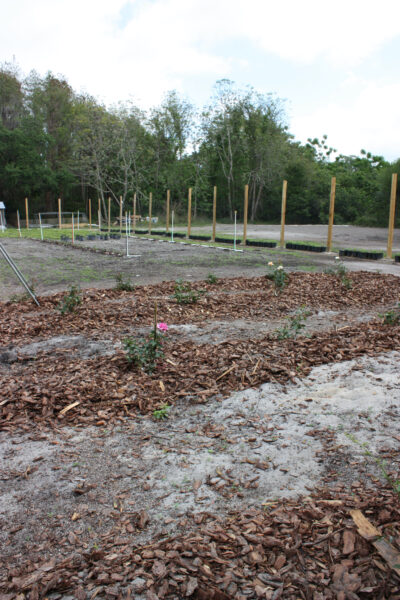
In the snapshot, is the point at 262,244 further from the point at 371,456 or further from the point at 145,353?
the point at 371,456

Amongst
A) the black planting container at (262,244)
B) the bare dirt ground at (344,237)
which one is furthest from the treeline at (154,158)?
the black planting container at (262,244)

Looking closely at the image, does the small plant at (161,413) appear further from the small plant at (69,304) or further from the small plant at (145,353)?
the small plant at (69,304)

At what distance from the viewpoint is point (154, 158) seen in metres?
40.2

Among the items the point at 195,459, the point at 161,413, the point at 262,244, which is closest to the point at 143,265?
the point at 262,244

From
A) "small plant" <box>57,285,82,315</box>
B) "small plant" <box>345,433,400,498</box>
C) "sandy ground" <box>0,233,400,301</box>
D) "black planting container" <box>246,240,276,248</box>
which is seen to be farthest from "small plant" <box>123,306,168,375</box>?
"black planting container" <box>246,240,276,248</box>

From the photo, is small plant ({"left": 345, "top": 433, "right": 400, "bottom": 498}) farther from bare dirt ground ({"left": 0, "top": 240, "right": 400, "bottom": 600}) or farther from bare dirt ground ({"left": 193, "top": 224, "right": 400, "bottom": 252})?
bare dirt ground ({"left": 193, "top": 224, "right": 400, "bottom": 252})

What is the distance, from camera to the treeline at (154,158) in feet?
120

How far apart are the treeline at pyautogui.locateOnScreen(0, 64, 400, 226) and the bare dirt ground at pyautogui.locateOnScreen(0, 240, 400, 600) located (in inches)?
1302

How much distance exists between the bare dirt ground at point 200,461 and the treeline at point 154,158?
109 feet

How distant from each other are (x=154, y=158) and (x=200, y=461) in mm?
39888

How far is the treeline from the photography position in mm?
36688

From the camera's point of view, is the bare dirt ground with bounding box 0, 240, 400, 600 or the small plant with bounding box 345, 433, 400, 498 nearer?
the bare dirt ground with bounding box 0, 240, 400, 600

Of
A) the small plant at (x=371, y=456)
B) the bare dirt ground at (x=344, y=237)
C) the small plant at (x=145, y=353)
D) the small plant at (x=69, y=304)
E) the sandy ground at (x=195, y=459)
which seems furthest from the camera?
Result: the bare dirt ground at (x=344, y=237)

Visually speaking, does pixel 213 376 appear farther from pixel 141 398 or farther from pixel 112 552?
pixel 112 552
